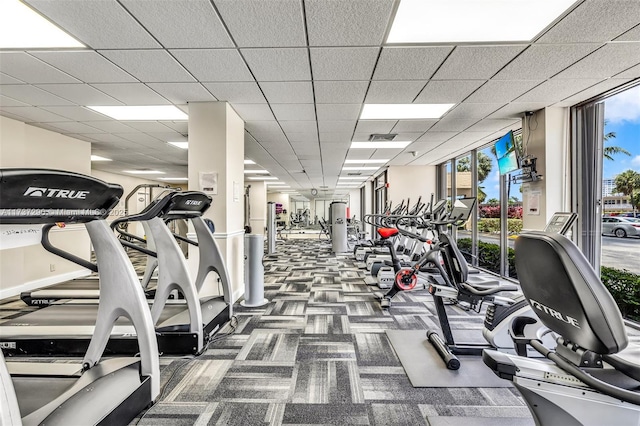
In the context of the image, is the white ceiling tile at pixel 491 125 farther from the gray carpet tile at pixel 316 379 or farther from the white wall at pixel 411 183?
the white wall at pixel 411 183

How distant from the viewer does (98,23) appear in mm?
2332

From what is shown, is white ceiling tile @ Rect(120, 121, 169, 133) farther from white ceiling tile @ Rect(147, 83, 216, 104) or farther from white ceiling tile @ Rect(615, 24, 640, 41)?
white ceiling tile @ Rect(615, 24, 640, 41)

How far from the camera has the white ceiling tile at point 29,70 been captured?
283 centimetres

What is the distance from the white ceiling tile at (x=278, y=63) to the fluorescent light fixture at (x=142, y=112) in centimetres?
176

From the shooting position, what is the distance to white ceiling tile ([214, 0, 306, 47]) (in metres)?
2.13

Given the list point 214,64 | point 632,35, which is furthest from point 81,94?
point 632,35

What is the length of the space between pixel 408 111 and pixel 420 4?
7.59 feet

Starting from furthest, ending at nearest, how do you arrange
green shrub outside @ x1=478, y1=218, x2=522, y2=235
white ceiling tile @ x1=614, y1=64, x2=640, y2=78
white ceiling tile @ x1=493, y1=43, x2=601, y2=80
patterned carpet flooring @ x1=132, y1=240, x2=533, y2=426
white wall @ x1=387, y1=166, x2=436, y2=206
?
white wall @ x1=387, y1=166, x2=436, y2=206
green shrub outside @ x1=478, y1=218, x2=522, y2=235
white ceiling tile @ x1=614, y1=64, x2=640, y2=78
white ceiling tile @ x1=493, y1=43, x2=601, y2=80
patterned carpet flooring @ x1=132, y1=240, x2=533, y2=426

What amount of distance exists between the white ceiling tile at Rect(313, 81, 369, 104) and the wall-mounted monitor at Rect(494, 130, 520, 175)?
2.52m

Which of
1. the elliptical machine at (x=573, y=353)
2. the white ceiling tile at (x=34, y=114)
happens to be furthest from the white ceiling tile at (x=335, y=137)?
the elliptical machine at (x=573, y=353)

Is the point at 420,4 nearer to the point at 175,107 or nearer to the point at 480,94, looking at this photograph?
the point at 480,94

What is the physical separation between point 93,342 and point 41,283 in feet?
15.7

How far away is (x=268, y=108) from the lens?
13.8ft

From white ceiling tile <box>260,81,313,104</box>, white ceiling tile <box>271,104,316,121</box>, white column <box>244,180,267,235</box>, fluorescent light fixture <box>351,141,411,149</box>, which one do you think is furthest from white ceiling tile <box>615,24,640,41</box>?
white column <box>244,180,267,235</box>
